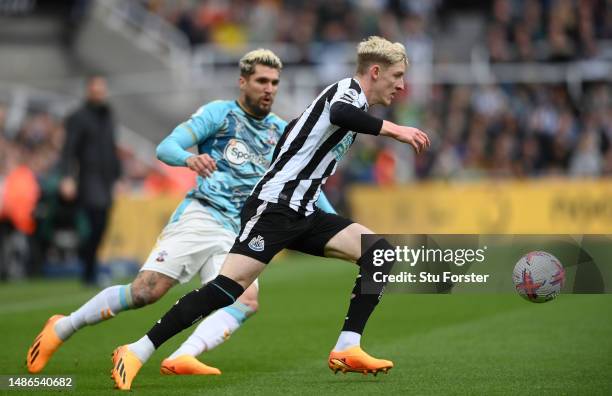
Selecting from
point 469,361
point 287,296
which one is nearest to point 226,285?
point 469,361

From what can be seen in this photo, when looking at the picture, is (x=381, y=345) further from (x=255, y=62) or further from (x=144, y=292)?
(x=255, y=62)

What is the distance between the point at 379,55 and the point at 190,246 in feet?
5.91

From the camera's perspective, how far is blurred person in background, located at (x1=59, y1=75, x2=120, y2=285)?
47.8ft

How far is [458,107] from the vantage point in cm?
2409

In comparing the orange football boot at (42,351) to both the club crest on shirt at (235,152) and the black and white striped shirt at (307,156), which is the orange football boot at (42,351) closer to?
the club crest on shirt at (235,152)

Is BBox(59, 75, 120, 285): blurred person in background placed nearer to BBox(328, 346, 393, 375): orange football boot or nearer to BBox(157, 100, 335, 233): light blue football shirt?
BBox(157, 100, 335, 233): light blue football shirt

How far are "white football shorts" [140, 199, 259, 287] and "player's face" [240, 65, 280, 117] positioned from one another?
0.78 meters

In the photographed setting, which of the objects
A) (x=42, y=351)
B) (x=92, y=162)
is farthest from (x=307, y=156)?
(x=92, y=162)

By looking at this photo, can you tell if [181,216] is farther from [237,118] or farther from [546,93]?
[546,93]

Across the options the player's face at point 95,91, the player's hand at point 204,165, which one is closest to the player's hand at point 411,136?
the player's hand at point 204,165

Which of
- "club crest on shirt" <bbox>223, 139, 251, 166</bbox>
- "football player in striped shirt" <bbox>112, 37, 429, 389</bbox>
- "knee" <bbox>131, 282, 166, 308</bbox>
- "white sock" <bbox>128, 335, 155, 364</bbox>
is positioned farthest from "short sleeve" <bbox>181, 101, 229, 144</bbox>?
"white sock" <bbox>128, 335, 155, 364</bbox>

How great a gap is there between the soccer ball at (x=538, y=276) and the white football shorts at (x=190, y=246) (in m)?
2.11

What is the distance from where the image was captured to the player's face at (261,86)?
7.99m

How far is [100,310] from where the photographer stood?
7.95 m
